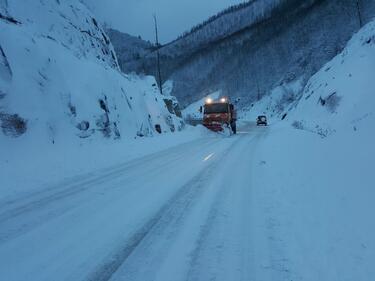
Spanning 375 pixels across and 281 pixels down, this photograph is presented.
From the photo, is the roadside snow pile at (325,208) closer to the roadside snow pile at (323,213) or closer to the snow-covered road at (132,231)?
the roadside snow pile at (323,213)

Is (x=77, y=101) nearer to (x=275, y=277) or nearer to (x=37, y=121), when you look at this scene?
(x=37, y=121)

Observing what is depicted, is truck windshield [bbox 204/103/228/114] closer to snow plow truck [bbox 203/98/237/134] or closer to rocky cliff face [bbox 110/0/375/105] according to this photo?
snow plow truck [bbox 203/98/237/134]

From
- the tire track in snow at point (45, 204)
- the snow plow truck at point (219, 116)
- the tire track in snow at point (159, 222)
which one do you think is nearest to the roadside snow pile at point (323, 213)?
the tire track in snow at point (159, 222)

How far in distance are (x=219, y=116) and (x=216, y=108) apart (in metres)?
1.34

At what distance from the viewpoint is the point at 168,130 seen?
32.2 meters

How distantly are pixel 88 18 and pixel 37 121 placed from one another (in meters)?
16.3

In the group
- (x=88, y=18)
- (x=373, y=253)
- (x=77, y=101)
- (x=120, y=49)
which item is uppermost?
(x=120, y=49)

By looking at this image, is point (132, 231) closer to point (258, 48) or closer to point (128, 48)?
point (258, 48)

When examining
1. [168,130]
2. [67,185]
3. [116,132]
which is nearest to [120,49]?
[168,130]

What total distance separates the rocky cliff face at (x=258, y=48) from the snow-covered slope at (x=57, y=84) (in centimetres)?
4727

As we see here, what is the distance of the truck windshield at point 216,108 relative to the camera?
32688 mm

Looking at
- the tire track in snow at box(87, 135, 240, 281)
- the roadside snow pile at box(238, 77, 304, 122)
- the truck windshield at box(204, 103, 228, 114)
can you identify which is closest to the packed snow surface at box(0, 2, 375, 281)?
the tire track in snow at box(87, 135, 240, 281)

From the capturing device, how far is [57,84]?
1730cm

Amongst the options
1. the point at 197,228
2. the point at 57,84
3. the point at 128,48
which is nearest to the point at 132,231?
the point at 197,228
